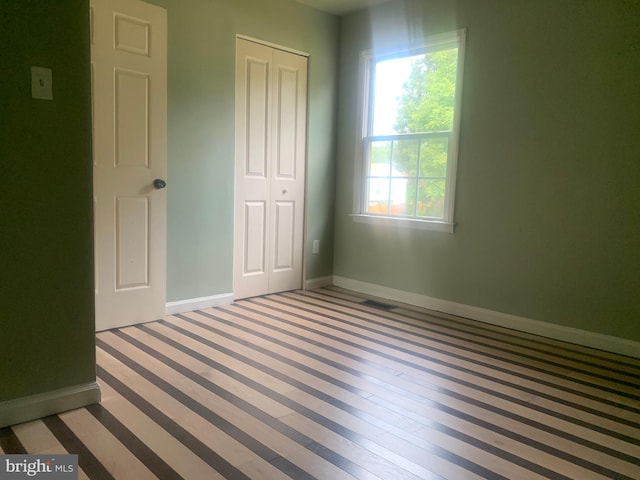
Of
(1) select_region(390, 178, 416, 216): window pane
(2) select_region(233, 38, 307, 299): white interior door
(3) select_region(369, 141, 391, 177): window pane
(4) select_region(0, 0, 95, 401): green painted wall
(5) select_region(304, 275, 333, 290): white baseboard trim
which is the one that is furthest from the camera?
(5) select_region(304, 275, 333, 290): white baseboard trim

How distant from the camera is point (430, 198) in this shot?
3836 millimetres

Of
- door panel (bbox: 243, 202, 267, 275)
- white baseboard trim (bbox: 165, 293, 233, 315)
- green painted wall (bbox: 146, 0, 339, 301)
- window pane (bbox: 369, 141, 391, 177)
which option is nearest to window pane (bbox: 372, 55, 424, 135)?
window pane (bbox: 369, 141, 391, 177)

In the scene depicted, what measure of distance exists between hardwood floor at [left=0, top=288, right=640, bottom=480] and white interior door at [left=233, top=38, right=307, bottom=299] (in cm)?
88

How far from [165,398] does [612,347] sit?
2.68 meters

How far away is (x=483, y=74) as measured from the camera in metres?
3.45

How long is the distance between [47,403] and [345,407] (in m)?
1.27

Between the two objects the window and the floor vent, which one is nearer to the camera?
the window

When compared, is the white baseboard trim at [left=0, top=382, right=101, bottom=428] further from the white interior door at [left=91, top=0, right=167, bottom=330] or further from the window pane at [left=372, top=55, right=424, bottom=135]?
the window pane at [left=372, top=55, right=424, bottom=135]

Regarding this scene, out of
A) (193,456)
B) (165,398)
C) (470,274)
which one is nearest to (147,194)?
(165,398)

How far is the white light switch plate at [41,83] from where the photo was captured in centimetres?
185

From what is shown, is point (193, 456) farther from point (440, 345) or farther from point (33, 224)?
point (440, 345)

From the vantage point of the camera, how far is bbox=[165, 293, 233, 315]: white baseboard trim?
3.49 meters

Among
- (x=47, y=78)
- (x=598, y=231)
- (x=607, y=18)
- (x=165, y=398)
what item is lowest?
(x=165, y=398)

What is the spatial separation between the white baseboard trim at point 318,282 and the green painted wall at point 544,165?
98cm
